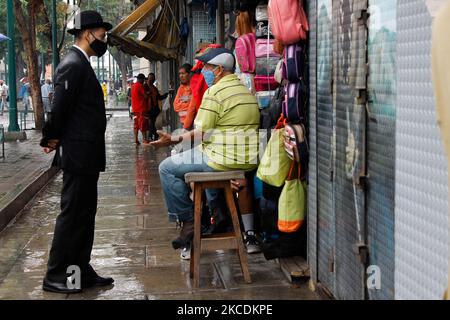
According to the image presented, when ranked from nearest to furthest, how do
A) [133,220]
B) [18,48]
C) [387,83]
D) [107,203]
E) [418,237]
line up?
[418,237] < [387,83] < [133,220] < [107,203] < [18,48]

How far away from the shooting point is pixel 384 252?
12.2 ft

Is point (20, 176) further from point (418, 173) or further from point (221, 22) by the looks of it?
point (418, 173)

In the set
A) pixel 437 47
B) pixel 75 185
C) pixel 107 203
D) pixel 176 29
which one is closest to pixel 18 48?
pixel 176 29

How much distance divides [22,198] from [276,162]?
5.12 m

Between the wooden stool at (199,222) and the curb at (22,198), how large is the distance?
3.30 meters

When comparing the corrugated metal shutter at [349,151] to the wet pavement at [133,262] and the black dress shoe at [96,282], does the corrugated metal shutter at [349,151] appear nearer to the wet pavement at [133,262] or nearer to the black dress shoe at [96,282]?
the wet pavement at [133,262]

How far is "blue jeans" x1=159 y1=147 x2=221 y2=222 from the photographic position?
19.6 feet

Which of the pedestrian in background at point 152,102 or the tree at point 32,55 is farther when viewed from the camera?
the tree at point 32,55

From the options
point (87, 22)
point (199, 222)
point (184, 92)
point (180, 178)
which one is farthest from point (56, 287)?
point (184, 92)

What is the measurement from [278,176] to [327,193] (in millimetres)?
825

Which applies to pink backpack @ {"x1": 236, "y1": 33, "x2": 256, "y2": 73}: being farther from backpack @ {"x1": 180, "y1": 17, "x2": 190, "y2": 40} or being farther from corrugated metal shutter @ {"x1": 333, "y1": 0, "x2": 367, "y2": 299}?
backpack @ {"x1": 180, "y1": 17, "x2": 190, "y2": 40}

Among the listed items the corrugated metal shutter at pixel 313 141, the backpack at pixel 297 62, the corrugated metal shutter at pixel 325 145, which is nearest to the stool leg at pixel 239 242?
the corrugated metal shutter at pixel 313 141

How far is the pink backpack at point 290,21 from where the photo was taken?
5.27 metres
